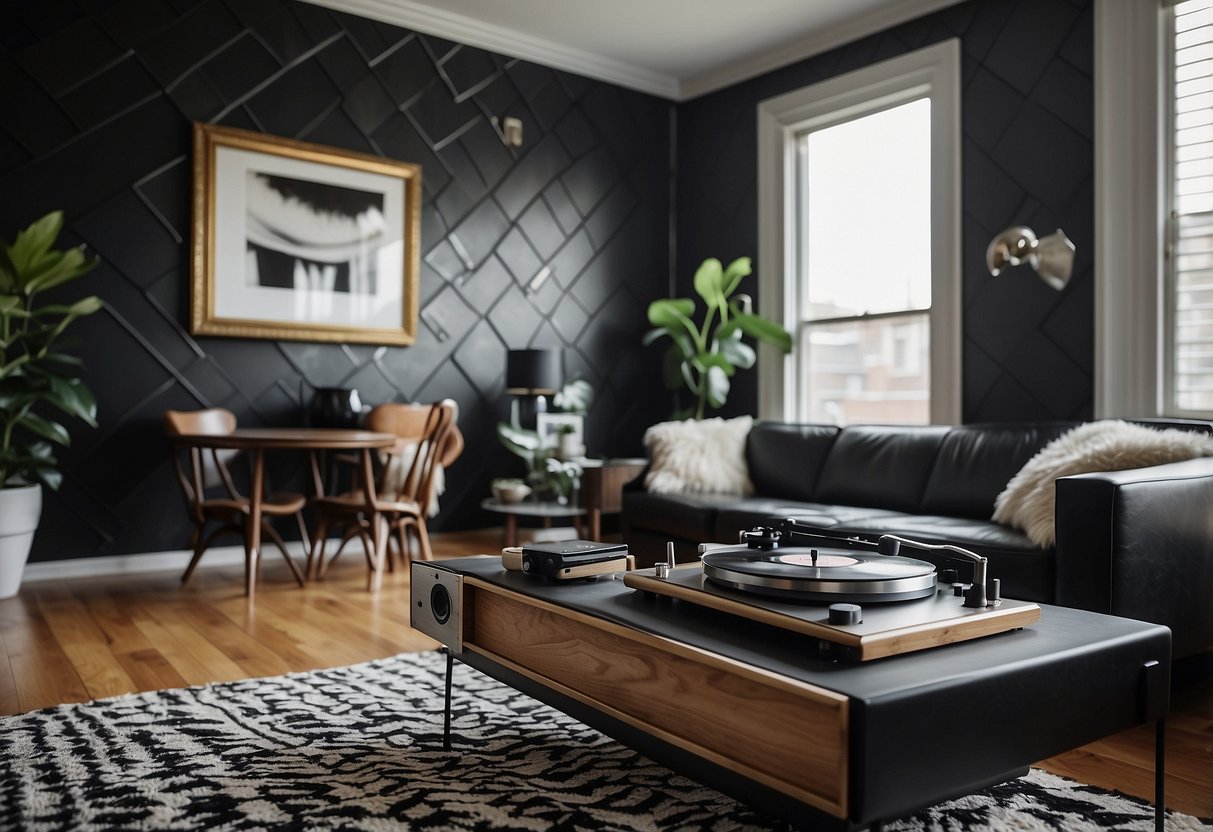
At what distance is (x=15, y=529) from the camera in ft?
11.6

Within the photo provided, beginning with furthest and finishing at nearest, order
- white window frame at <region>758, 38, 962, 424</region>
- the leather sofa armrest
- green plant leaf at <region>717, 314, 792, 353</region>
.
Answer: green plant leaf at <region>717, 314, 792, 353</region> < white window frame at <region>758, 38, 962, 424</region> < the leather sofa armrest

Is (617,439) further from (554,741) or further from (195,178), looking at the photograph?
(554,741)

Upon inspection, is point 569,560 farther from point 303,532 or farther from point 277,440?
point 303,532

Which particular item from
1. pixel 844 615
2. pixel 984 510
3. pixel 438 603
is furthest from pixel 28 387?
pixel 984 510

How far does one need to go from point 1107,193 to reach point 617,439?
302 cm

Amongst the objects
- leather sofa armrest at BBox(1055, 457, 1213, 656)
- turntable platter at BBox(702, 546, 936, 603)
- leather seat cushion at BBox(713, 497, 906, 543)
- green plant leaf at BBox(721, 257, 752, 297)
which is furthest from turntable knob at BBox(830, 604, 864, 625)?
green plant leaf at BBox(721, 257, 752, 297)

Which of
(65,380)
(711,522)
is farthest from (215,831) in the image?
(65,380)

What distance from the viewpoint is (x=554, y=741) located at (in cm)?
204

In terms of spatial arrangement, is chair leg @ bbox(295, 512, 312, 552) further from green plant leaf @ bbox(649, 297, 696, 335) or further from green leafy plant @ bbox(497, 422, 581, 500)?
green plant leaf @ bbox(649, 297, 696, 335)

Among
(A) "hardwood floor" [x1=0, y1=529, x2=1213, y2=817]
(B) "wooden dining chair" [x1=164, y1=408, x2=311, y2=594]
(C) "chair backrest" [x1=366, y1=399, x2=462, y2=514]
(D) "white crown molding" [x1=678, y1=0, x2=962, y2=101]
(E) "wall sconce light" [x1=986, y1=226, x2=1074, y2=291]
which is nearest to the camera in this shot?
(A) "hardwood floor" [x1=0, y1=529, x2=1213, y2=817]

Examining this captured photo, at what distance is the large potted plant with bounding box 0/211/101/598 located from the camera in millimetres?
3492

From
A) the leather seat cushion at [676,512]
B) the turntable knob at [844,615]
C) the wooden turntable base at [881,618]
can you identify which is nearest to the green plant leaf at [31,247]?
the leather seat cushion at [676,512]

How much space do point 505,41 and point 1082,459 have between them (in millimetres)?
3806

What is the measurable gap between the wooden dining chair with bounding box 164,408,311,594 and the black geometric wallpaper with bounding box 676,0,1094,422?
315 centimetres
